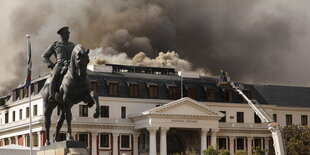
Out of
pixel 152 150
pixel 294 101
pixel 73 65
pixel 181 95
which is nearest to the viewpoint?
pixel 73 65

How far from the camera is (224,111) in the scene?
129125 mm

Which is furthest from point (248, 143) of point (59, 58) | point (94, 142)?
point (59, 58)

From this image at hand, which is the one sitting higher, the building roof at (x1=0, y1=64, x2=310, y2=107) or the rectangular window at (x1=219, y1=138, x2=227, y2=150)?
the building roof at (x1=0, y1=64, x2=310, y2=107)

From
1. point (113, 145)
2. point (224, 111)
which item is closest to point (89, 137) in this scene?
point (113, 145)

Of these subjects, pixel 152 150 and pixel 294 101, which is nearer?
pixel 152 150

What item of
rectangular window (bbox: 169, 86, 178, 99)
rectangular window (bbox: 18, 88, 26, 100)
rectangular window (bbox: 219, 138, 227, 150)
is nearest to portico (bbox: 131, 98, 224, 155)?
rectangular window (bbox: 219, 138, 227, 150)

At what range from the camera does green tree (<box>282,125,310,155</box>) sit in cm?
12050

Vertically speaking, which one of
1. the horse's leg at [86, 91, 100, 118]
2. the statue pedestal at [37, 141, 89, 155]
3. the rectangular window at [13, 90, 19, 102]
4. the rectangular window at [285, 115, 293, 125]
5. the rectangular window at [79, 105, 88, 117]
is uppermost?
the rectangular window at [13, 90, 19, 102]

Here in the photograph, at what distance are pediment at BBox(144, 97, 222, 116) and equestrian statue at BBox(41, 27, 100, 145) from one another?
83119 millimetres

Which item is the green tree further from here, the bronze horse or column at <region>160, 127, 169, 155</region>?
the bronze horse

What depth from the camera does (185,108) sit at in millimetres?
118938

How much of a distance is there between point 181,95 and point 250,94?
43.5 feet

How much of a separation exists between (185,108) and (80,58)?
9001 centimetres

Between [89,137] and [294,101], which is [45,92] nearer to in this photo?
[89,137]
